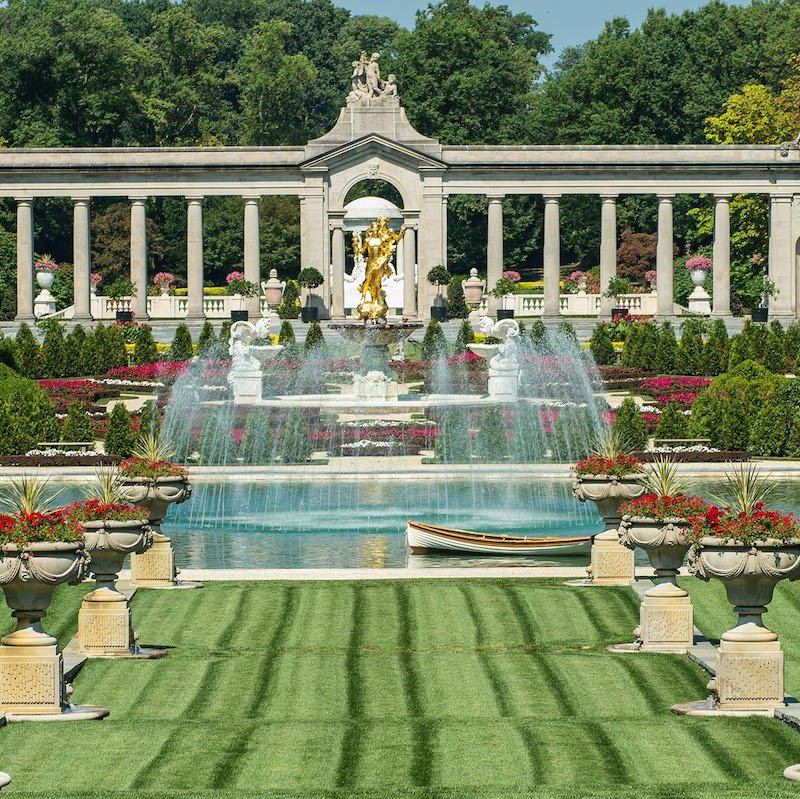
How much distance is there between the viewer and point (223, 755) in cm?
2119

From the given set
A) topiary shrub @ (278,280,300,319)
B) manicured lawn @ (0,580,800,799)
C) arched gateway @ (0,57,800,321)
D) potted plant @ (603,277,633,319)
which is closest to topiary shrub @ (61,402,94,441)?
manicured lawn @ (0,580,800,799)

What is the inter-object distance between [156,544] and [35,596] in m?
8.86

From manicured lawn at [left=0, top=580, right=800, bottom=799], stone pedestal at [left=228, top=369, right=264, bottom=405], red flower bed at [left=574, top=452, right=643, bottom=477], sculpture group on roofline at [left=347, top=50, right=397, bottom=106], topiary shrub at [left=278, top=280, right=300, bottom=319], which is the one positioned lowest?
manicured lawn at [left=0, top=580, right=800, bottom=799]

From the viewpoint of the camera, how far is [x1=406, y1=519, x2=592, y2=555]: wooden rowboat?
3659 cm

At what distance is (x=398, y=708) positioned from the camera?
924 inches

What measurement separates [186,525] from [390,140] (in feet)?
191

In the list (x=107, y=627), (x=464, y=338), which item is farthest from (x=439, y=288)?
(x=107, y=627)

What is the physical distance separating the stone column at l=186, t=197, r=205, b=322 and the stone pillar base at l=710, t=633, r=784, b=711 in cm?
7789

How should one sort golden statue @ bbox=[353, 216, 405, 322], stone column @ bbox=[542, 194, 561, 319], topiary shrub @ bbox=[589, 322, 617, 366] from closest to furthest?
golden statue @ bbox=[353, 216, 405, 322], topiary shrub @ bbox=[589, 322, 617, 366], stone column @ bbox=[542, 194, 561, 319]

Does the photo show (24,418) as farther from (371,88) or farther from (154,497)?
(371,88)

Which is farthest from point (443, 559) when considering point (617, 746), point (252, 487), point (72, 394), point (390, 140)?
point (390, 140)

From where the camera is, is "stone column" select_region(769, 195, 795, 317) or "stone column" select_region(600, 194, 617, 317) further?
"stone column" select_region(769, 195, 795, 317)

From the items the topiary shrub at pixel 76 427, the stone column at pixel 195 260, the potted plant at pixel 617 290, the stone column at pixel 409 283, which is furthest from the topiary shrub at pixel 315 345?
the topiary shrub at pixel 76 427

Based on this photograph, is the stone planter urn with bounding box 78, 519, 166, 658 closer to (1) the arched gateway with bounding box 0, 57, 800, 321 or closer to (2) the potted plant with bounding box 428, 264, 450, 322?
(2) the potted plant with bounding box 428, 264, 450, 322
